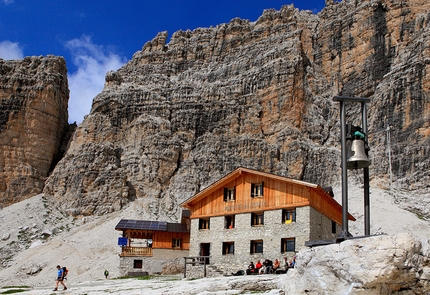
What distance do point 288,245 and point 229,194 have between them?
21.0ft

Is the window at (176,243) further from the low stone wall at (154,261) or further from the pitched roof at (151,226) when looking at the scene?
the pitched roof at (151,226)

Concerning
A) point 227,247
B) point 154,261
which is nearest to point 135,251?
point 154,261

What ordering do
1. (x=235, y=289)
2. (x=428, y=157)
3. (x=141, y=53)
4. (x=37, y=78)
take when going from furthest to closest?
1. (x=141, y=53)
2. (x=37, y=78)
3. (x=428, y=157)
4. (x=235, y=289)

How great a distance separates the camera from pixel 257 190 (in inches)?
1441

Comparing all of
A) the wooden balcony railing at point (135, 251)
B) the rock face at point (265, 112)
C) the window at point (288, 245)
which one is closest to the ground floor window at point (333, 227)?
the window at point (288, 245)

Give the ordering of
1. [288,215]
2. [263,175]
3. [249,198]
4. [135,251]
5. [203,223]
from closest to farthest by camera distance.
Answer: [288,215] → [263,175] → [249,198] → [203,223] → [135,251]

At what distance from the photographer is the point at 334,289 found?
11773mm

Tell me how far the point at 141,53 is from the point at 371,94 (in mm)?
57197

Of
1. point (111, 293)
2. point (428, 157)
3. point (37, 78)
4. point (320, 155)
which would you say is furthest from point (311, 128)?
point (111, 293)

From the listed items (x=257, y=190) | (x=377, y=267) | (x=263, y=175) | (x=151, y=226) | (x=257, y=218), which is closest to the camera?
(x=377, y=267)

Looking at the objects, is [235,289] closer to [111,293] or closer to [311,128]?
[111,293]

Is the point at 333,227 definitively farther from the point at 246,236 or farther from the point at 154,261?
the point at 154,261

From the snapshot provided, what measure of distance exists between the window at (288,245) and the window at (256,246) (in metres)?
1.76

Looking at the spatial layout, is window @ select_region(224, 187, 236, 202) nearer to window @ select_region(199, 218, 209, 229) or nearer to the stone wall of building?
the stone wall of building
